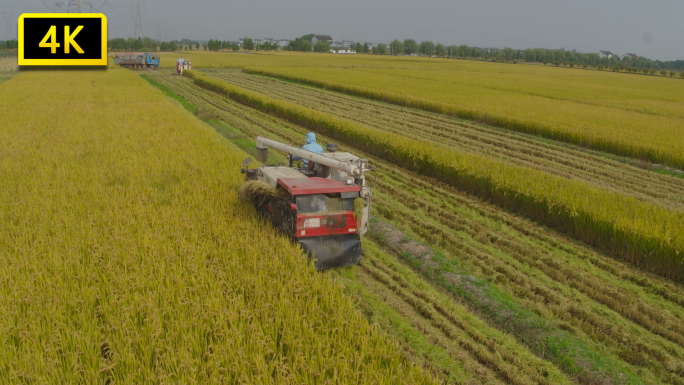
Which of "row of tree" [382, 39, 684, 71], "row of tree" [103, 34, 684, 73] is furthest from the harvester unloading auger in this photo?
"row of tree" [382, 39, 684, 71]

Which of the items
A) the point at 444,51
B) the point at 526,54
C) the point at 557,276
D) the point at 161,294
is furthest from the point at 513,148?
the point at 444,51

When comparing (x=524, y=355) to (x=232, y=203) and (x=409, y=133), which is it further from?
(x=409, y=133)

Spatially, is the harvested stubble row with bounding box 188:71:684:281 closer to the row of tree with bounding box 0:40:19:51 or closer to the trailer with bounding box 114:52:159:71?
the trailer with bounding box 114:52:159:71

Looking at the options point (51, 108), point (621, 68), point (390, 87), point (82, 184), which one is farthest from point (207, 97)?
point (621, 68)

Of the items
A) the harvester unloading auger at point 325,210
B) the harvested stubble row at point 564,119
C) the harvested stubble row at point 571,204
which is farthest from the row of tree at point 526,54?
the harvester unloading auger at point 325,210

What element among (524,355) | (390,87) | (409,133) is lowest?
(524,355)

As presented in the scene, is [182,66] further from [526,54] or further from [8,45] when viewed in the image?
[526,54]
